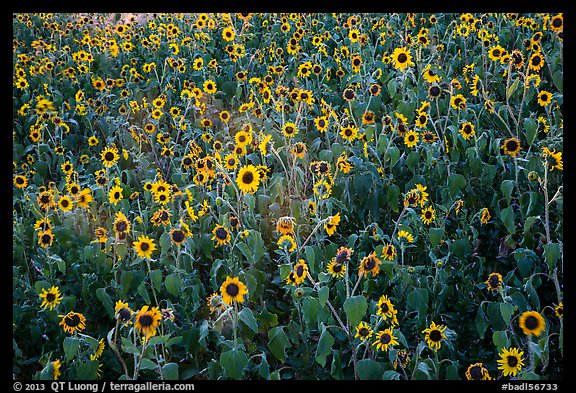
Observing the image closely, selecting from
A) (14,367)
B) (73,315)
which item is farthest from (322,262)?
(14,367)

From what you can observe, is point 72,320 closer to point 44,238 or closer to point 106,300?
point 106,300

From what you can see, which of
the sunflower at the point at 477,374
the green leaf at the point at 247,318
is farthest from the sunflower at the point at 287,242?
the sunflower at the point at 477,374

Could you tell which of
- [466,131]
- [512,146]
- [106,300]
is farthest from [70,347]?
[466,131]

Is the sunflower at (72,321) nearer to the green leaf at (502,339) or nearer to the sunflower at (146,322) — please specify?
the sunflower at (146,322)

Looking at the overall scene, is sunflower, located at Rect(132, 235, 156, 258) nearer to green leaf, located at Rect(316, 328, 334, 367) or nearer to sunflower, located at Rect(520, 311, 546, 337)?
green leaf, located at Rect(316, 328, 334, 367)

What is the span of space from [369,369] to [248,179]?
152 centimetres

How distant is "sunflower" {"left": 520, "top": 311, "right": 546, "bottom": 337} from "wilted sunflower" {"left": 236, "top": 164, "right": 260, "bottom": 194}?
1.75m

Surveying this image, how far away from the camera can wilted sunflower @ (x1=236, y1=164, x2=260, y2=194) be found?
3.59m

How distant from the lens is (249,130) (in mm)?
4234

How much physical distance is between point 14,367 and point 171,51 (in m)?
4.40

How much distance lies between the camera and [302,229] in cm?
368

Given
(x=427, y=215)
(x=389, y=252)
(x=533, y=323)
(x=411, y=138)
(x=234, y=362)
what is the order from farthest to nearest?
(x=411, y=138) → (x=427, y=215) → (x=389, y=252) → (x=533, y=323) → (x=234, y=362)

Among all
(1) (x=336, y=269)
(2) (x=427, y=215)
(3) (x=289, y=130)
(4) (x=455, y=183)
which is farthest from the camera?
(3) (x=289, y=130)

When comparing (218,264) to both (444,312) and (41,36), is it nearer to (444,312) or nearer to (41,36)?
(444,312)
